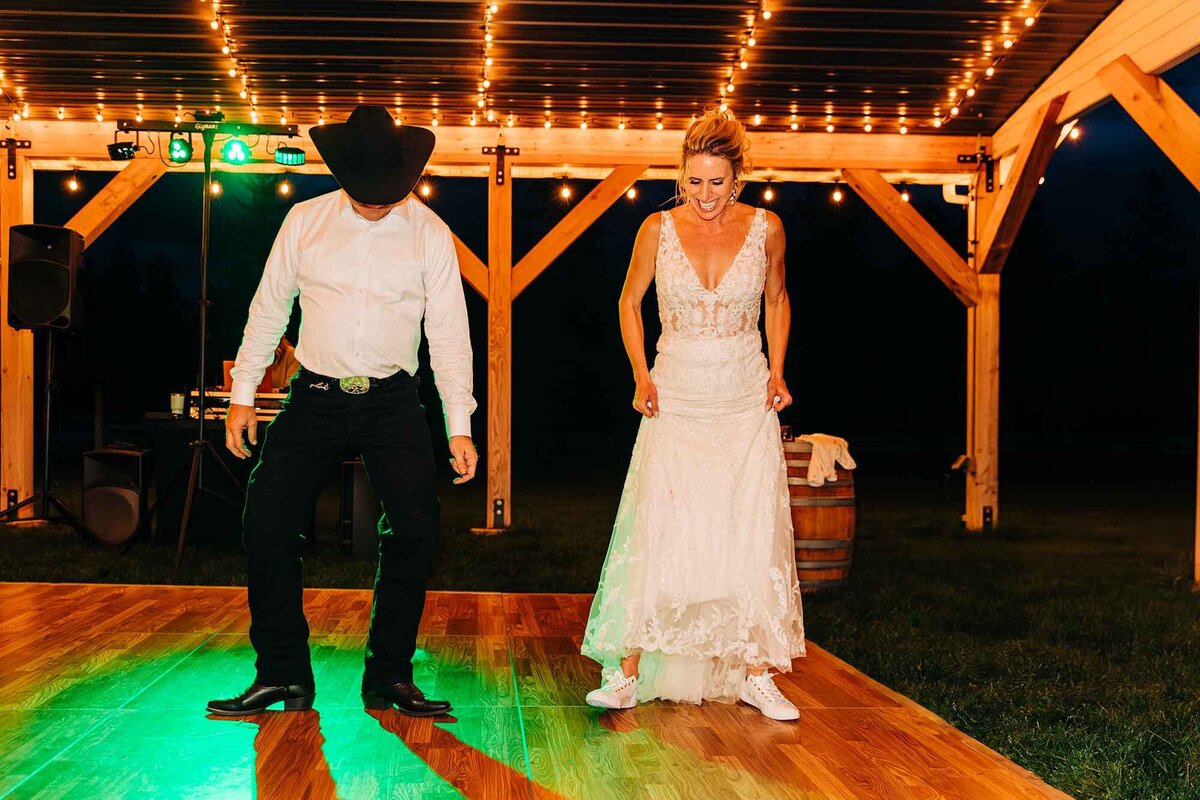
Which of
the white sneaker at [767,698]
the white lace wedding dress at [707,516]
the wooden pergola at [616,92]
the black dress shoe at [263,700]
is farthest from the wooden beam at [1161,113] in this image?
the black dress shoe at [263,700]

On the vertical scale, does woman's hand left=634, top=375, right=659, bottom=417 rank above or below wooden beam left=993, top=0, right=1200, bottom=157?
below

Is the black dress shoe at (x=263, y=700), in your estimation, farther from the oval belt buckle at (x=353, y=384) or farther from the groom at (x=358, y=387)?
the oval belt buckle at (x=353, y=384)

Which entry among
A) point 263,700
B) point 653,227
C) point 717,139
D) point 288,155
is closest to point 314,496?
point 263,700

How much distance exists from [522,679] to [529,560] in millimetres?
3469

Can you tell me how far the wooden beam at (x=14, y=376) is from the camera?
349 inches

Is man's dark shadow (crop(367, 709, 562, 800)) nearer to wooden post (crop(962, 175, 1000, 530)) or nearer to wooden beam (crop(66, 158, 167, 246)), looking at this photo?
wooden beam (crop(66, 158, 167, 246))

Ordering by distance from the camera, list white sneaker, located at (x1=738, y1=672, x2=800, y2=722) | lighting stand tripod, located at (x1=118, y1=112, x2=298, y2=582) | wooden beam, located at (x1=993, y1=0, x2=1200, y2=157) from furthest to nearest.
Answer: wooden beam, located at (x1=993, y1=0, x2=1200, y2=157) → lighting stand tripod, located at (x1=118, y1=112, x2=298, y2=582) → white sneaker, located at (x1=738, y1=672, x2=800, y2=722)

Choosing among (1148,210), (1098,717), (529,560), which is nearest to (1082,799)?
(1098,717)

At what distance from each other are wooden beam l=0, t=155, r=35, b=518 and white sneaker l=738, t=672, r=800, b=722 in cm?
713

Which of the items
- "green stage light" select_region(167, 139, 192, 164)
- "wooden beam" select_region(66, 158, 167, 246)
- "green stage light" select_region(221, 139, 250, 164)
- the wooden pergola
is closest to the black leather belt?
"green stage light" select_region(167, 139, 192, 164)

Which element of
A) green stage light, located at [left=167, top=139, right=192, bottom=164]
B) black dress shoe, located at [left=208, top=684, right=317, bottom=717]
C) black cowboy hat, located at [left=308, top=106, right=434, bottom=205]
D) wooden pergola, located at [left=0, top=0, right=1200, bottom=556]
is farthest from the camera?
wooden pergola, located at [left=0, top=0, right=1200, bottom=556]

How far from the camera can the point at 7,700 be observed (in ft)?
11.4

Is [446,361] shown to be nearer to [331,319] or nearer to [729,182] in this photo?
[331,319]

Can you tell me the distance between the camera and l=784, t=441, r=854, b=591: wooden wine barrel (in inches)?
236
